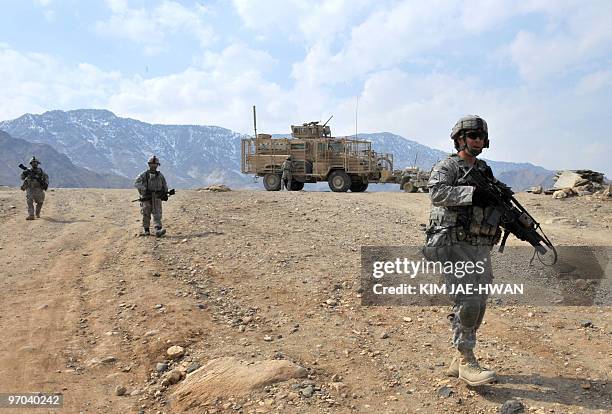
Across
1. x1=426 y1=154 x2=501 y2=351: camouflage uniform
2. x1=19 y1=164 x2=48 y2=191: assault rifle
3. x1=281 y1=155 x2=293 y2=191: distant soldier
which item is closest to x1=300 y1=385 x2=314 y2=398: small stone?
x1=426 y1=154 x2=501 y2=351: camouflage uniform

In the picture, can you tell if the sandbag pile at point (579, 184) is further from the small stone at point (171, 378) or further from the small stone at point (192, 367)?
the small stone at point (171, 378)

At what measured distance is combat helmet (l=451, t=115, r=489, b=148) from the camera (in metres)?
3.51

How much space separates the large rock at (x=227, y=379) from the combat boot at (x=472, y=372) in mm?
A: 1205

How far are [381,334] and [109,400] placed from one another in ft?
8.08

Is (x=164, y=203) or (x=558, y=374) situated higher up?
(x=164, y=203)

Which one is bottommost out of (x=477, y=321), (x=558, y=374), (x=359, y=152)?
(x=558, y=374)

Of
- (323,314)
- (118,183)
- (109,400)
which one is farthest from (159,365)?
(118,183)

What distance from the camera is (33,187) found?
11.7 m

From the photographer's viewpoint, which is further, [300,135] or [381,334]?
[300,135]

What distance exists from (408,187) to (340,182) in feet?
9.87

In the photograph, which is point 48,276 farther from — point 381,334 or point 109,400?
point 381,334

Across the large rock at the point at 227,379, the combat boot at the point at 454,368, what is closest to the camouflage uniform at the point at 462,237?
the combat boot at the point at 454,368

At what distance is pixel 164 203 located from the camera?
13.2 metres
